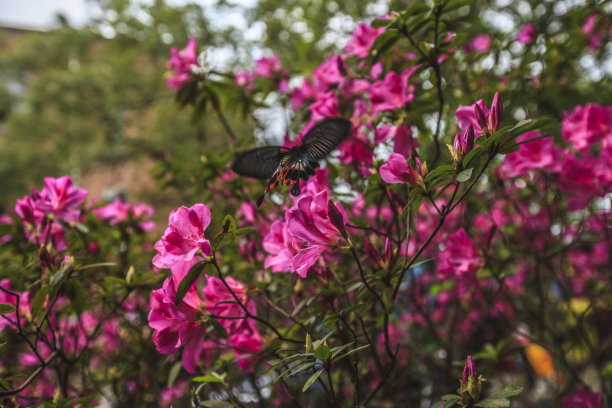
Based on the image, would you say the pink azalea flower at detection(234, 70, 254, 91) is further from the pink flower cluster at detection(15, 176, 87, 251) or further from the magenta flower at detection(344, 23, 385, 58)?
the pink flower cluster at detection(15, 176, 87, 251)

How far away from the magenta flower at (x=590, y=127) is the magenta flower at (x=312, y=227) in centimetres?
102

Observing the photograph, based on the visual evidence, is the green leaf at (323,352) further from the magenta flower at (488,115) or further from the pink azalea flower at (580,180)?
the pink azalea flower at (580,180)

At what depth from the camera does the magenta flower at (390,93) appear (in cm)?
118

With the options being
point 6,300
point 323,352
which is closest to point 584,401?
point 323,352

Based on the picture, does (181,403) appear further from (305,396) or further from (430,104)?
(430,104)

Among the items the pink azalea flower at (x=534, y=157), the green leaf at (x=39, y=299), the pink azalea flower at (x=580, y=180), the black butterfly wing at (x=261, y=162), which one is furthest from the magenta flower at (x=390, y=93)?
the green leaf at (x=39, y=299)

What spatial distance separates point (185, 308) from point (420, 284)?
1.63 meters

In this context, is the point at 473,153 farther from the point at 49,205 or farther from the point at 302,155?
the point at 49,205

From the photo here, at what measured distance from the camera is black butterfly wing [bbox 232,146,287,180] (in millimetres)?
1118

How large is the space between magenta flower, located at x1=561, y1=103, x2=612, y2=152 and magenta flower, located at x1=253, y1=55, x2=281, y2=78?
130cm

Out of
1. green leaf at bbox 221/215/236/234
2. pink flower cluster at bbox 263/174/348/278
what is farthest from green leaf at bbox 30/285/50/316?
pink flower cluster at bbox 263/174/348/278

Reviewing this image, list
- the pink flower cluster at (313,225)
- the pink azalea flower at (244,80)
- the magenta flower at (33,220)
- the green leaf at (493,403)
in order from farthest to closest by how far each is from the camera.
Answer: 1. the pink azalea flower at (244,80)
2. the magenta flower at (33,220)
3. the pink flower cluster at (313,225)
4. the green leaf at (493,403)

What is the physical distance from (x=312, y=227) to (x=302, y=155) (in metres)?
0.28

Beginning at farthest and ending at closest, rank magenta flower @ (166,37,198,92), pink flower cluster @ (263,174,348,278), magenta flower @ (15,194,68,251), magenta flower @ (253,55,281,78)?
magenta flower @ (253,55,281,78) < magenta flower @ (166,37,198,92) < magenta flower @ (15,194,68,251) < pink flower cluster @ (263,174,348,278)
